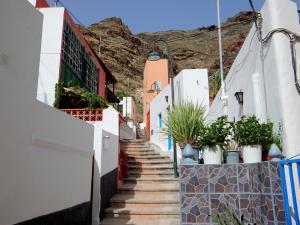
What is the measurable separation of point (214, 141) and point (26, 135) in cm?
302

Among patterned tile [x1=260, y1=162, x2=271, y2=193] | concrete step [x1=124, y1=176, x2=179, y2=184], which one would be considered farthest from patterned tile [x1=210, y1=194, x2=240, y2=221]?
concrete step [x1=124, y1=176, x2=179, y2=184]

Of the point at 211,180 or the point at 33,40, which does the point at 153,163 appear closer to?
the point at 211,180

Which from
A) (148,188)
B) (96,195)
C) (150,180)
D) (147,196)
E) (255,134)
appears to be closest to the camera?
(255,134)

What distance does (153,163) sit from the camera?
33.8ft

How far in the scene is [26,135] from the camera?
12.4 ft

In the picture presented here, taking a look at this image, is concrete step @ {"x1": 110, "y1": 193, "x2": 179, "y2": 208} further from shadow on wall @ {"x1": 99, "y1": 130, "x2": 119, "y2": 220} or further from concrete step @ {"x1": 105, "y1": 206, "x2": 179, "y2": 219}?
shadow on wall @ {"x1": 99, "y1": 130, "x2": 119, "y2": 220}

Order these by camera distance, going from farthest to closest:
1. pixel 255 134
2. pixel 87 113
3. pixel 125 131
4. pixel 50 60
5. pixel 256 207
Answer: pixel 125 131
pixel 87 113
pixel 50 60
pixel 255 134
pixel 256 207

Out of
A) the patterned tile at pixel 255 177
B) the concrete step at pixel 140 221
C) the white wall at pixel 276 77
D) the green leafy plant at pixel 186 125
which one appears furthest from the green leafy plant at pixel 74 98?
the patterned tile at pixel 255 177

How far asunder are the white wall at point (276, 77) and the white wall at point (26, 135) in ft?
12.3

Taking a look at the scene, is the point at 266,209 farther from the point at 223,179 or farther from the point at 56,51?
the point at 56,51

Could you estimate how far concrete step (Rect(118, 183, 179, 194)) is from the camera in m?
8.09

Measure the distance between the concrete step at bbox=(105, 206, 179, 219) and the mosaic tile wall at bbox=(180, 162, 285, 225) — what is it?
7.94ft

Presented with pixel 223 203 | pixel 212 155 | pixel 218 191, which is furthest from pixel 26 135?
pixel 223 203

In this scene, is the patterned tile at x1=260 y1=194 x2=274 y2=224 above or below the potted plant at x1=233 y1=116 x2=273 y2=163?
below
